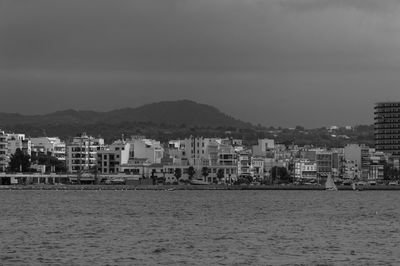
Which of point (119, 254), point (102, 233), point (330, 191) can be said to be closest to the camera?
point (119, 254)

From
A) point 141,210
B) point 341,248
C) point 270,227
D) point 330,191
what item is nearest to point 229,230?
point 270,227

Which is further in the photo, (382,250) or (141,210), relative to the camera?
(141,210)

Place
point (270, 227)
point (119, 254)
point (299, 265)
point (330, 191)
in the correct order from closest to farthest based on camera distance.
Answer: point (299, 265) < point (119, 254) < point (270, 227) < point (330, 191)

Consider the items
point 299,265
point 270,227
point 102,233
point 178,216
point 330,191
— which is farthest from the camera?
point 330,191

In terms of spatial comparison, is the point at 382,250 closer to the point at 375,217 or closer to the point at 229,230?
the point at 229,230

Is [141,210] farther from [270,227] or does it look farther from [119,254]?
[119,254]

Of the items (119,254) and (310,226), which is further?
(310,226)

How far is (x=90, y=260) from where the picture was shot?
53.1 meters

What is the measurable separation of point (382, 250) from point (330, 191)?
137 m

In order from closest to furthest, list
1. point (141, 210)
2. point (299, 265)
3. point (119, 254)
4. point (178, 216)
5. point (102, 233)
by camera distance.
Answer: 1. point (299, 265)
2. point (119, 254)
3. point (102, 233)
4. point (178, 216)
5. point (141, 210)

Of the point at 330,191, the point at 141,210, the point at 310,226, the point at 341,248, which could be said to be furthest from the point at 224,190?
the point at 341,248

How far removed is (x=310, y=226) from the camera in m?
77.9

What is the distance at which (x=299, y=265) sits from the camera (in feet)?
168

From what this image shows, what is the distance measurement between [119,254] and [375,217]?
41.0m
